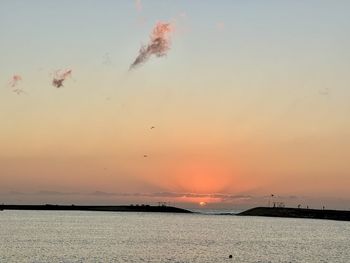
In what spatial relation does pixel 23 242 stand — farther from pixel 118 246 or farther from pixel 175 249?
pixel 175 249

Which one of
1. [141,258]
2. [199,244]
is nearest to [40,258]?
[141,258]

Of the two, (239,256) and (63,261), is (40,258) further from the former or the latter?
(239,256)

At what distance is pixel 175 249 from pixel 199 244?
1176 cm

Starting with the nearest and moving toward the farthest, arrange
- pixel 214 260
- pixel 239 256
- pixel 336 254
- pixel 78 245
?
pixel 214 260 < pixel 239 256 < pixel 336 254 < pixel 78 245

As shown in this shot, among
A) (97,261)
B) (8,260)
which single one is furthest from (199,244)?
(8,260)

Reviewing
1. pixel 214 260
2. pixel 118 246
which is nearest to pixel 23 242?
pixel 118 246

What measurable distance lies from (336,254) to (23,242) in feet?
164

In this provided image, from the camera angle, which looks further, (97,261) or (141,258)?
(141,258)

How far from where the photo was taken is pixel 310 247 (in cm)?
9681

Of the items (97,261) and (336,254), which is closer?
(97,261)

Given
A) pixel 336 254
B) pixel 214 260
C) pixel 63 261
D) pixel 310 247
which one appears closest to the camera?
pixel 63 261

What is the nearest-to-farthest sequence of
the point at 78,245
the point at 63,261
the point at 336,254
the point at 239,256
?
the point at 63,261, the point at 239,256, the point at 336,254, the point at 78,245

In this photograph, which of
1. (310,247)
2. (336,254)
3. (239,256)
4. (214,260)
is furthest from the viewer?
(310,247)

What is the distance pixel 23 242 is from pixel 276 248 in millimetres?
41470
